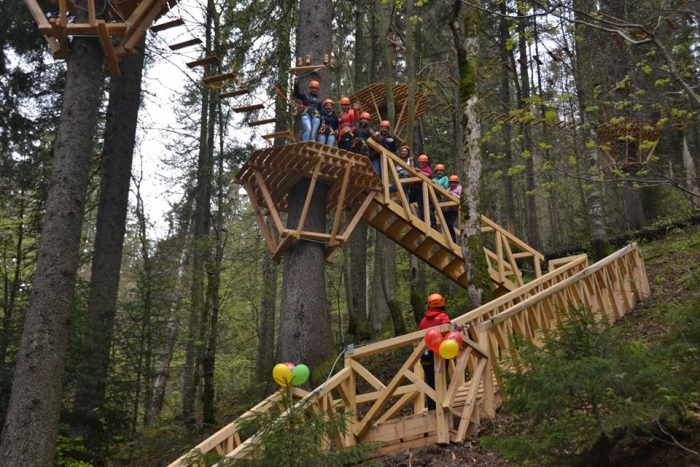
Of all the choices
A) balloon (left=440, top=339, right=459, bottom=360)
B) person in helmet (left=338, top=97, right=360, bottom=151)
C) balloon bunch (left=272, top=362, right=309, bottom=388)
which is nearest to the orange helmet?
balloon (left=440, top=339, right=459, bottom=360)

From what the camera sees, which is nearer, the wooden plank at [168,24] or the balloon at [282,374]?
the balloon at [282,374]

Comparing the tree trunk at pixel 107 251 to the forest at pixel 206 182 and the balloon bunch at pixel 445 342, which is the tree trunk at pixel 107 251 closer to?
the forest at pixel 206 182

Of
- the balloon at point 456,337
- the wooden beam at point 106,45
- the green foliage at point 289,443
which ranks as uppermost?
the wooden beam at point 106,45

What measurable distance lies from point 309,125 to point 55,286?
422cm

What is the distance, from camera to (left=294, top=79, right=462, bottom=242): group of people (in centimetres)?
901

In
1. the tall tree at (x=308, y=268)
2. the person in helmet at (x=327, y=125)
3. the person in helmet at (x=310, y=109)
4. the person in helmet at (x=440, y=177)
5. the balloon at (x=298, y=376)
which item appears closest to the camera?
the balloon at (x=298, y=376)

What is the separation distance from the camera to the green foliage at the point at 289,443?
4070 millimetres

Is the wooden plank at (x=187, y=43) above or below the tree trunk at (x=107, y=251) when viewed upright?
above

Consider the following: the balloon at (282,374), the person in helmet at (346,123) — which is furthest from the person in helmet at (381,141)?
the balloon at (282,374)

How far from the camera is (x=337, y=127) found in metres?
9.58

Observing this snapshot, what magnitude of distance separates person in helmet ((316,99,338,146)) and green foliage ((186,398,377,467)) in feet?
17.6

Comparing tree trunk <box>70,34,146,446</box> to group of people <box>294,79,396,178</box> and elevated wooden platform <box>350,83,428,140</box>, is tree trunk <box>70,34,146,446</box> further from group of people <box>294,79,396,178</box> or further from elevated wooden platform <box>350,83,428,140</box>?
elevated wooden platform <box>350,83,428,140</box>

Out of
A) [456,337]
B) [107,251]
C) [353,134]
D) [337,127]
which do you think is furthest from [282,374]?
[107,251]

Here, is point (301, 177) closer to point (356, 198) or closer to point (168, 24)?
point (356, 198)
